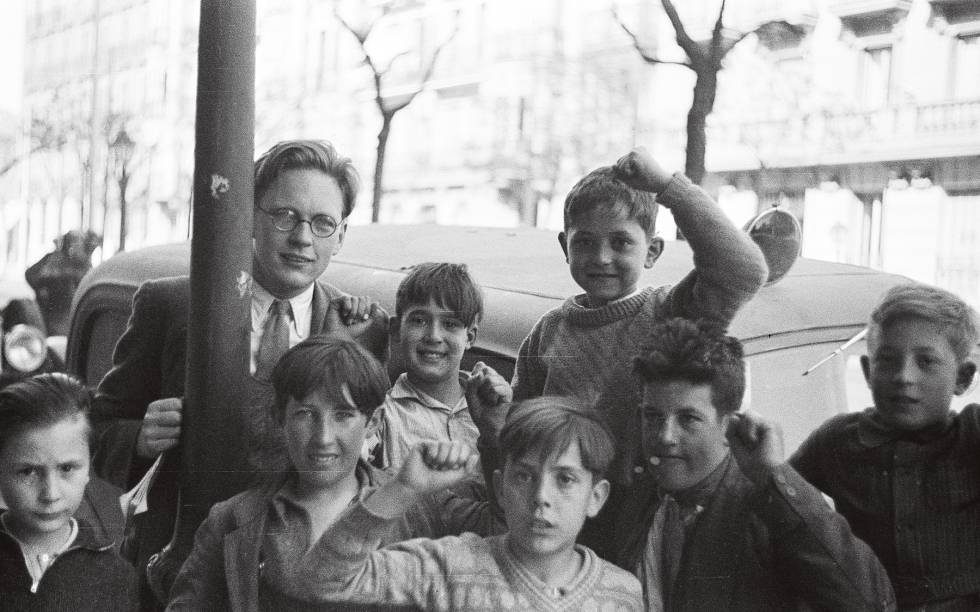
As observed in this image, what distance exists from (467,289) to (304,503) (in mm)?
411

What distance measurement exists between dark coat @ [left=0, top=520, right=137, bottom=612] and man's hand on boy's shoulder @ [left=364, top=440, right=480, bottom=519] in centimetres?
52

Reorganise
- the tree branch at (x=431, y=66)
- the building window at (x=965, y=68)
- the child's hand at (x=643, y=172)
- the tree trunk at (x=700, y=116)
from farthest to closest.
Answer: the tree branch at (x=431, y=66), the tree trunk at (x=700, y=116), the building window at (x=965, y=68), the child's hand at (x=643, y=172)

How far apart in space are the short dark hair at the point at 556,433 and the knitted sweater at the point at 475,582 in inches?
5.0

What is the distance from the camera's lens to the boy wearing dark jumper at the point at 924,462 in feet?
5.40

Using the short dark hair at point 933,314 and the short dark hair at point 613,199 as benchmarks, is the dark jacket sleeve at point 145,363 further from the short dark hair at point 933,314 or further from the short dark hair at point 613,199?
the short dark hair at point 933,314

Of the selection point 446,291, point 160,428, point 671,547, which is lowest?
point 671,547

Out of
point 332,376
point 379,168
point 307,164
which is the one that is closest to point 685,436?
point 332,376

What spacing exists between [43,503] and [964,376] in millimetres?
1333

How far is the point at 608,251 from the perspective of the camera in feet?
5.59

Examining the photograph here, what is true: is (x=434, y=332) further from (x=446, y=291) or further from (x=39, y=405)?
(x=39, y=405)

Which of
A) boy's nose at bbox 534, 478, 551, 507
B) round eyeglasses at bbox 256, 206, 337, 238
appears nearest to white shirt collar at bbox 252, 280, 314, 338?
round eyeglasses at bbox 256, 206, 337, 238

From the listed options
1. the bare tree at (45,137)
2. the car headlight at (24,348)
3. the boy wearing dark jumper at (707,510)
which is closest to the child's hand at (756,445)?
the boy wearing dark jumper at (707,510)

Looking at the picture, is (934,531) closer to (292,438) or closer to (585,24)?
(292,438)

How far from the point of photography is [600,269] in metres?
1.71
